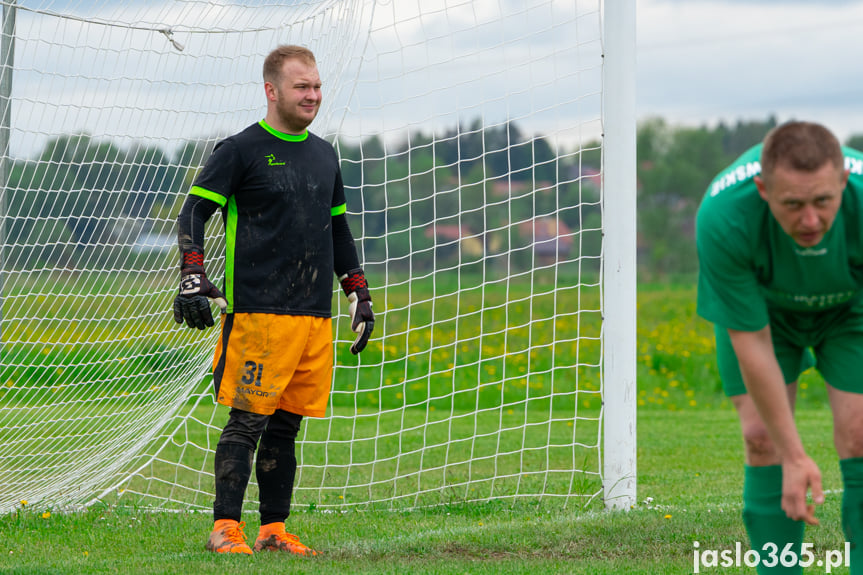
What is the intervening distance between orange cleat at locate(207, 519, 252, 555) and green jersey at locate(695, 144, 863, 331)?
2.23m

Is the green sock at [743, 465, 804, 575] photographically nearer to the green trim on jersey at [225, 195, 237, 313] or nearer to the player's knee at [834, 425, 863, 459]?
the player's knee at [834, 425, 863, 459]

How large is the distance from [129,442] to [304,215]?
88.1 inches

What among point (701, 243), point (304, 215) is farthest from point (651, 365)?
point (701, 243)

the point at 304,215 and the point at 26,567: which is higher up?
the point at 304,215

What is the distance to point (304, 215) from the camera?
13.5 ft

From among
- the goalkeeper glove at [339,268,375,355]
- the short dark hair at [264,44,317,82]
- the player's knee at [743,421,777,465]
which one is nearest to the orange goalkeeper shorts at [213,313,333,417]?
the goalkeeper glove at [339,268,375,355]

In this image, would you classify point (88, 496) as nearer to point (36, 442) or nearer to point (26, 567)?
point (36, 442)

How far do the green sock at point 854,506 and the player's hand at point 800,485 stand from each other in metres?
0.28

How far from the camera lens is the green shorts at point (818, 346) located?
115 inches

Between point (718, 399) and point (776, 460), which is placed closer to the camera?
point (776, 460)

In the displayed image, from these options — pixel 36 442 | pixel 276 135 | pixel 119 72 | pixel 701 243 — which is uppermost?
pixel 119 72

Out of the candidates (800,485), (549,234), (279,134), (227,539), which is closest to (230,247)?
(279,134)

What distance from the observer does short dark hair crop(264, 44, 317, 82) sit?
407cm

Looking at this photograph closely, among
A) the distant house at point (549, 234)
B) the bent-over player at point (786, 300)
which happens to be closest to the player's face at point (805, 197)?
the bent-over player at point (786, 300)
